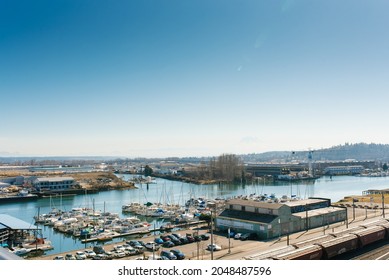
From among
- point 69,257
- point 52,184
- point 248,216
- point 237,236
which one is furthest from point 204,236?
point 52,184

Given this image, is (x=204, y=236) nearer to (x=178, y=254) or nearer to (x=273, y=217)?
(x=273, y=217)

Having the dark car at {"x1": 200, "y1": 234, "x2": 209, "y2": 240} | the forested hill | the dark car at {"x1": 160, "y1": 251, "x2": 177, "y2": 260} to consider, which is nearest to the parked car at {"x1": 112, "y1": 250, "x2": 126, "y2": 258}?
the dark car at {"x1": 160, "y1": 251, "x2": 177, "y2": 260}

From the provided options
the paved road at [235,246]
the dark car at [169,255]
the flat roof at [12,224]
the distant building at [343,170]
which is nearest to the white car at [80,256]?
the paved road at [235,246]

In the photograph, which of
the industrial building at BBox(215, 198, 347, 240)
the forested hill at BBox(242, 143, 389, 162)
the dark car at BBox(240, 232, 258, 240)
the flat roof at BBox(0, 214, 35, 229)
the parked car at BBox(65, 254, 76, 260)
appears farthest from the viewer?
the forested hill at BBox(242, 143, 389, 162)

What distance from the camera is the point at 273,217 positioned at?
15.7 feet

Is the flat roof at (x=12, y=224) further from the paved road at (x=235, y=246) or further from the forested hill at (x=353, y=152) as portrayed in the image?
the forested hill at (x=353, y=152)

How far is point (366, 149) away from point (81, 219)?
41.5m

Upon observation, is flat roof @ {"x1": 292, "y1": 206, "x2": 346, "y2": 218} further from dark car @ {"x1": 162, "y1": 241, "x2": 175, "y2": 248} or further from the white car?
the white car

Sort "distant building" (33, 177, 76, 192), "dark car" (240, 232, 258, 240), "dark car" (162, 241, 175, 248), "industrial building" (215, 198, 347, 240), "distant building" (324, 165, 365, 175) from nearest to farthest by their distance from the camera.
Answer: "dark car" (162, 241, 175, 248) < "dark car" (240, 232, 258, 240) < "industrial building" (215, 198, 347, 240) < "distant building" (33, 177, 76, 192) < "distant building" (324, 165, 365, 175)

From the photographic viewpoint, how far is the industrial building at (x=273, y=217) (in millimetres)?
4707

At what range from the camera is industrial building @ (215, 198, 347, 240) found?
185 inches

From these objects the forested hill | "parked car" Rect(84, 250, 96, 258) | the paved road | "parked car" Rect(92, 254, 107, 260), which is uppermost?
the forested hill
